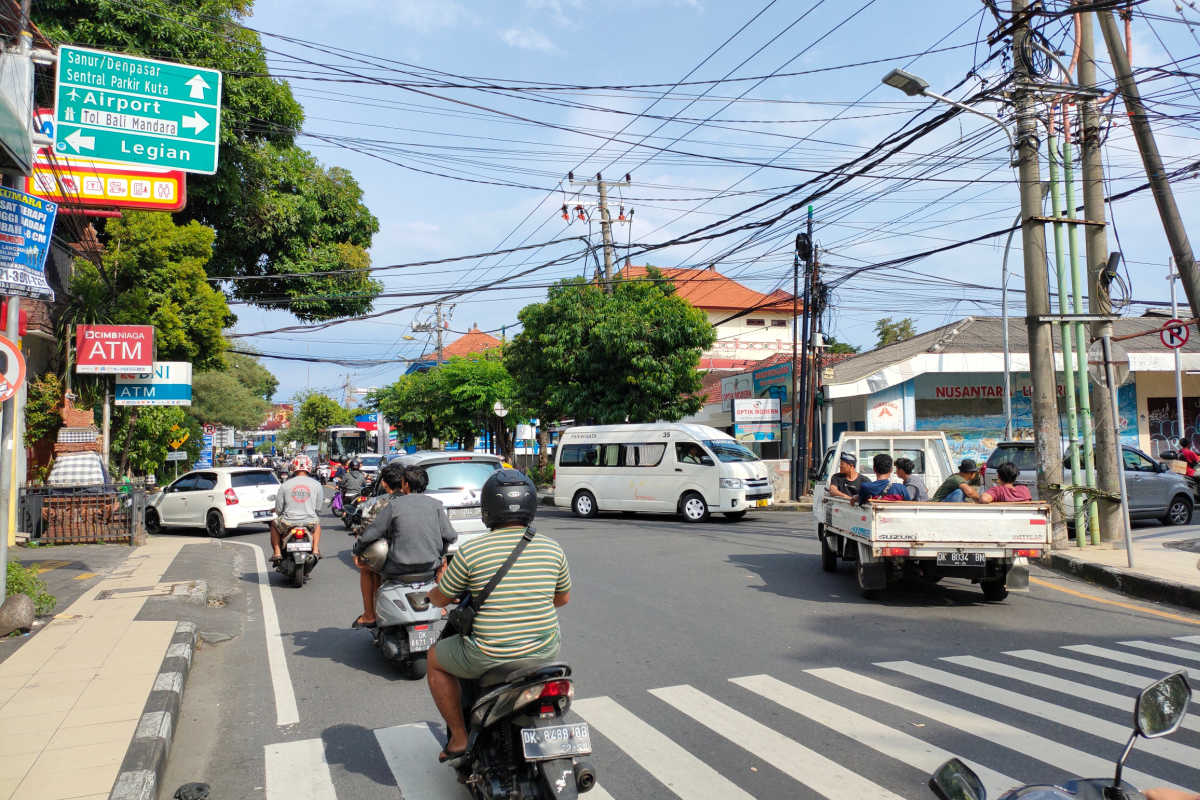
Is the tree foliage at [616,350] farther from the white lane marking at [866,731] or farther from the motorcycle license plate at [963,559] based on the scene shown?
the white lane marking at [866,731]

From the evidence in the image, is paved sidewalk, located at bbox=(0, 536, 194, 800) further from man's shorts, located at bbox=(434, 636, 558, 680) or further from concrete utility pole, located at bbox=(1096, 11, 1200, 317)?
concrete utility pole, located at bbox=(1096, 11, 1200, 317)

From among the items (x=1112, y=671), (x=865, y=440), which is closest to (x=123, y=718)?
(x=1112, y=671)

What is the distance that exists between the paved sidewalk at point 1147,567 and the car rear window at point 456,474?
7.92 metres

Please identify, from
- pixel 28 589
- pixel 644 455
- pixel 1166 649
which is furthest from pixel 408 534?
pixel 644 455

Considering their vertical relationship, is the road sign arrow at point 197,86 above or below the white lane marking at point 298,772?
above

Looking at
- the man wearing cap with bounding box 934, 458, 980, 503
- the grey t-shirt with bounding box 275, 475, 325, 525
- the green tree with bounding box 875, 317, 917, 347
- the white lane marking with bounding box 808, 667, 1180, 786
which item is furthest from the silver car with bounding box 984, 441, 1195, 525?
the green tree with bounding box 875, 317, 917, 347

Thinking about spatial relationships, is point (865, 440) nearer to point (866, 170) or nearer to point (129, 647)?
point (866, 170)

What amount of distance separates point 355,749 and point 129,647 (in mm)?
3259

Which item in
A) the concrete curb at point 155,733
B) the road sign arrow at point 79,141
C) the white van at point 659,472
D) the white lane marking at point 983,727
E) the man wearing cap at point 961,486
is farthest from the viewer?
the white van at point 659,472

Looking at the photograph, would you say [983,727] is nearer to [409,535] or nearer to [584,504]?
[409,535]

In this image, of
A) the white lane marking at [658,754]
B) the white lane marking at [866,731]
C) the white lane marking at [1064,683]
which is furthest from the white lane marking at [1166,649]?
the white lane marking at [658,754]

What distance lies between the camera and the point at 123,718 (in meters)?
5.16

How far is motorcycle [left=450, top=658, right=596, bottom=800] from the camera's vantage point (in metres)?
3.40

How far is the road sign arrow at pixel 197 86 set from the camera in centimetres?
1112
